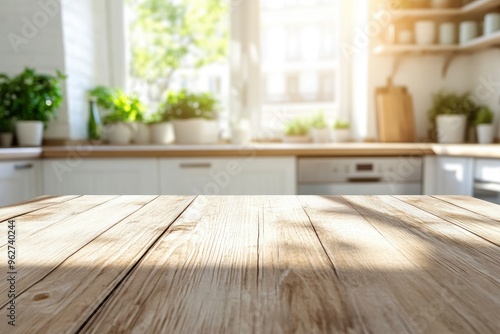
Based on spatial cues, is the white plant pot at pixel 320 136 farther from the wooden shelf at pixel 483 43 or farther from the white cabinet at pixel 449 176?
the wooden shelf at pixel 483 43

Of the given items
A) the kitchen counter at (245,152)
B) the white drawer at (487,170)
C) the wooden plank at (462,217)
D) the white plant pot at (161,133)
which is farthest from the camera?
the white plant pot at (161,133)

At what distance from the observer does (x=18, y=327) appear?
1.15ft

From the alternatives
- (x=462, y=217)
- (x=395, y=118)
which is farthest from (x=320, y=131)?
(x=462, y=217)

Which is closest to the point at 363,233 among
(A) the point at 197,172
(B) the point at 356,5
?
(A) the point at 197,172

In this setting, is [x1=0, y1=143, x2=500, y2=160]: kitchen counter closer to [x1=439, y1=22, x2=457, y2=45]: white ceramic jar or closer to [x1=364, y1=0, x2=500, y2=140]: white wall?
[x1=364, y1=0, x2=500, y2=140]: white wall

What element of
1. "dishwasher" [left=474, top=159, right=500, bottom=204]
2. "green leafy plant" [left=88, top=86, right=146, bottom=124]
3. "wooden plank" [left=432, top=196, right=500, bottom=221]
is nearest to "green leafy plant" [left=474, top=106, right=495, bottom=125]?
"dishwasher" [left=474, top=159, right=500, bottom=204]

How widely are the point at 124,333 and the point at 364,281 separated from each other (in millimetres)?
242

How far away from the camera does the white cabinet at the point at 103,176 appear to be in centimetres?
259

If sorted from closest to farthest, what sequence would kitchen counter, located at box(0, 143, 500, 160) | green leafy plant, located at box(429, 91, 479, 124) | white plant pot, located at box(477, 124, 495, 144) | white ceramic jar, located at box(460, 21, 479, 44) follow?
kitchen counter, located at box(0, 143, 500, 160) < white plant pot, located at box(477, 124, 495, 144) < white ceramic jar, located at box(460, 21, 479, 44) < green leafy plant, located at box(429, 91, 479, 124)

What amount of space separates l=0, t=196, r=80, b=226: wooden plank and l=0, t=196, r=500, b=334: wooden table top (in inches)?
0.6

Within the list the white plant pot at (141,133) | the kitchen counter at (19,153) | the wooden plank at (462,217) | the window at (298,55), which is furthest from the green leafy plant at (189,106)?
the wooden plank at (462,217)

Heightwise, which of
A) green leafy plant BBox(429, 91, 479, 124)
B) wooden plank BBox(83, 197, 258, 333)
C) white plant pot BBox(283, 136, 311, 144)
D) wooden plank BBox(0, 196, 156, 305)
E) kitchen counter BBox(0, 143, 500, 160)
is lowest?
wooden plank BBox(83, 197, 258, 333)

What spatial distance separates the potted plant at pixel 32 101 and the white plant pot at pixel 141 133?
0.60 m

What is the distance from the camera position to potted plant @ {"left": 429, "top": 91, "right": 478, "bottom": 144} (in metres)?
2.92
